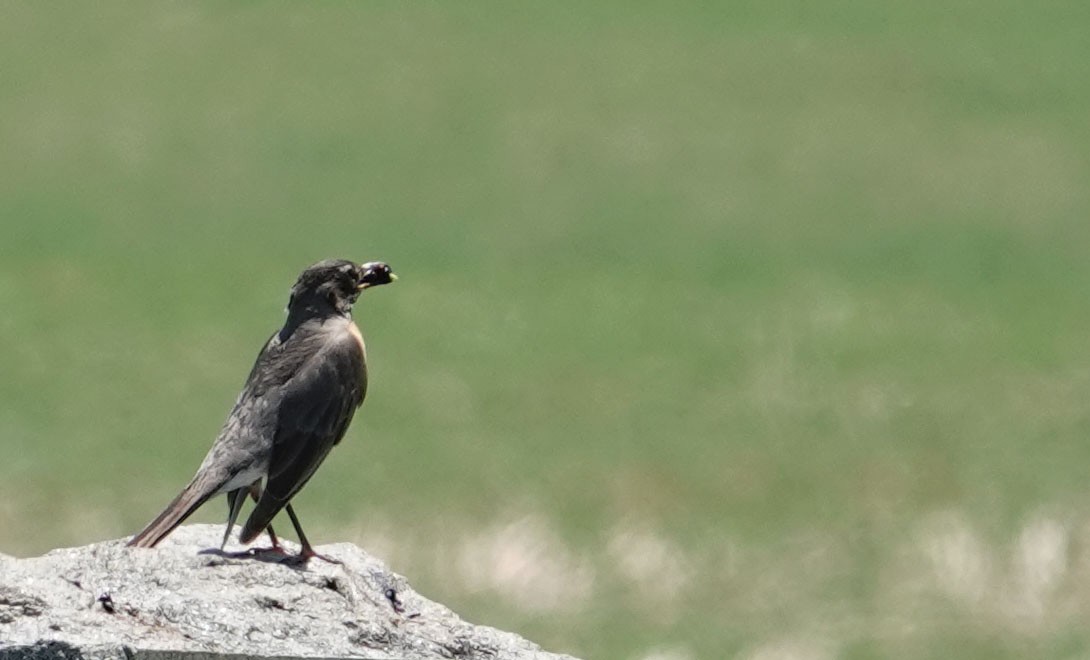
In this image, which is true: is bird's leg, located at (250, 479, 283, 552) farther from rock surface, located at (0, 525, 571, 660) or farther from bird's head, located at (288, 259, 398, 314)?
bird's head, located at (288, 259, 398, 314)

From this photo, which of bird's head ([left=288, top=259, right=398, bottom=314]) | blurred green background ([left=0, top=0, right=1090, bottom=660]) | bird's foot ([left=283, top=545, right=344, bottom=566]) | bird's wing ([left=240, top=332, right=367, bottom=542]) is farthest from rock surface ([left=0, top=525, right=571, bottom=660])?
blurred green background ([left=0, top=0, right=1090, bottom=660])

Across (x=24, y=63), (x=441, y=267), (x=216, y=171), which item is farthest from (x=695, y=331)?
(x=24, y=63)

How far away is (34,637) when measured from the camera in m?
6.47

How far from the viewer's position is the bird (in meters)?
7.73

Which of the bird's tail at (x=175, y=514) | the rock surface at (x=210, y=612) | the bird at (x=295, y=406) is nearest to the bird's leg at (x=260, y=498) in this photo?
the bird at (x=295, y=406)

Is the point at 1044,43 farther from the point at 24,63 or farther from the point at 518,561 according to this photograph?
the point at 518,561

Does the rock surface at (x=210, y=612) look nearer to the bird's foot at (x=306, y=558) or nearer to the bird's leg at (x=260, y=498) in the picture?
the bird's foot at (x=306, y=558)

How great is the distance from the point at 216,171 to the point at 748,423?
1148cm

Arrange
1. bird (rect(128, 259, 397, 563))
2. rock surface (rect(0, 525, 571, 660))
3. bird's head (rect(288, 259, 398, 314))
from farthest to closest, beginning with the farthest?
bird's head (rect(288, 259, 398, 314)) < bird (rect(128, 259, 397, 563)) < rock surface (rect(0, 525, 571, 660))

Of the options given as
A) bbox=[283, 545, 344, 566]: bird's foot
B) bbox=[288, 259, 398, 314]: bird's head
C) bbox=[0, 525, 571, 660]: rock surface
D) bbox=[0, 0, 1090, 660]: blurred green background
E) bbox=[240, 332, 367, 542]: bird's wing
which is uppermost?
bbox=[0, 0, 1090, 660]: blurred green background

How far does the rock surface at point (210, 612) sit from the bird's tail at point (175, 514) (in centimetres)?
4

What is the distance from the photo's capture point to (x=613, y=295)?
2706 cm

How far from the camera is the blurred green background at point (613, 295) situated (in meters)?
18.1

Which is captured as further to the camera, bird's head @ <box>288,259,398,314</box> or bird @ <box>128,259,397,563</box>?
bird's head @ <box>288,259,398,314</box>
